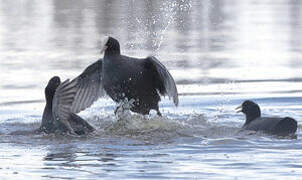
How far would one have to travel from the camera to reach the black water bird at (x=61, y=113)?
9.95 m

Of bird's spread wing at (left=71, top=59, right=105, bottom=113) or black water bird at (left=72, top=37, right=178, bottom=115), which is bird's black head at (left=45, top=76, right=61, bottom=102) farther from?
bird's spread wing at (left=71, top=59, right=105, bottom=113)

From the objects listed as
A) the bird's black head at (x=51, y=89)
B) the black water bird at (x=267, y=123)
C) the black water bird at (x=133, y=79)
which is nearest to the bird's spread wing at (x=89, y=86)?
the black water bird at (x=133, y=79)

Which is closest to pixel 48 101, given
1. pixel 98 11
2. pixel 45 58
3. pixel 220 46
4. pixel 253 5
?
pixel 45 58

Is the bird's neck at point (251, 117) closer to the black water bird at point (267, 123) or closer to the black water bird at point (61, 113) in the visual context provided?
the black water bird at point (267, 123)

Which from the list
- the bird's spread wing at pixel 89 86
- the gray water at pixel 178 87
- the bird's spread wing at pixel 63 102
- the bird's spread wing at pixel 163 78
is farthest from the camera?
the bird's spread wing at pixel 89 86

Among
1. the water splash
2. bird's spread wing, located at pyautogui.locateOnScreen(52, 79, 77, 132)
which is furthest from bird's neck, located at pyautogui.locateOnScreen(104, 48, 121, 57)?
the water splash

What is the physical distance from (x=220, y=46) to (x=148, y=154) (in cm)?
832

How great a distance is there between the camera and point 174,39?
18312 millimetres

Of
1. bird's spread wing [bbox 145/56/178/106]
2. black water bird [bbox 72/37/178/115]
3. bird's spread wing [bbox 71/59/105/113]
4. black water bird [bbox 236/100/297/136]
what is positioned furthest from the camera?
bird's spread wing [bbox 71/59/105/113]

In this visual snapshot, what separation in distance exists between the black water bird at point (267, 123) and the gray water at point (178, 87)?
0.42 feet

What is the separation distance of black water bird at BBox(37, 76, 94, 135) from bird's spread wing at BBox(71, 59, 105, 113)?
3.50ft

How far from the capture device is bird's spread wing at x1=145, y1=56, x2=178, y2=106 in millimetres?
10602

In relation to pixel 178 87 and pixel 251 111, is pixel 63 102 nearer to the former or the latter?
pixel 251 111

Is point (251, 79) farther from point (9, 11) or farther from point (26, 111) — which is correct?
point (9, 11)
